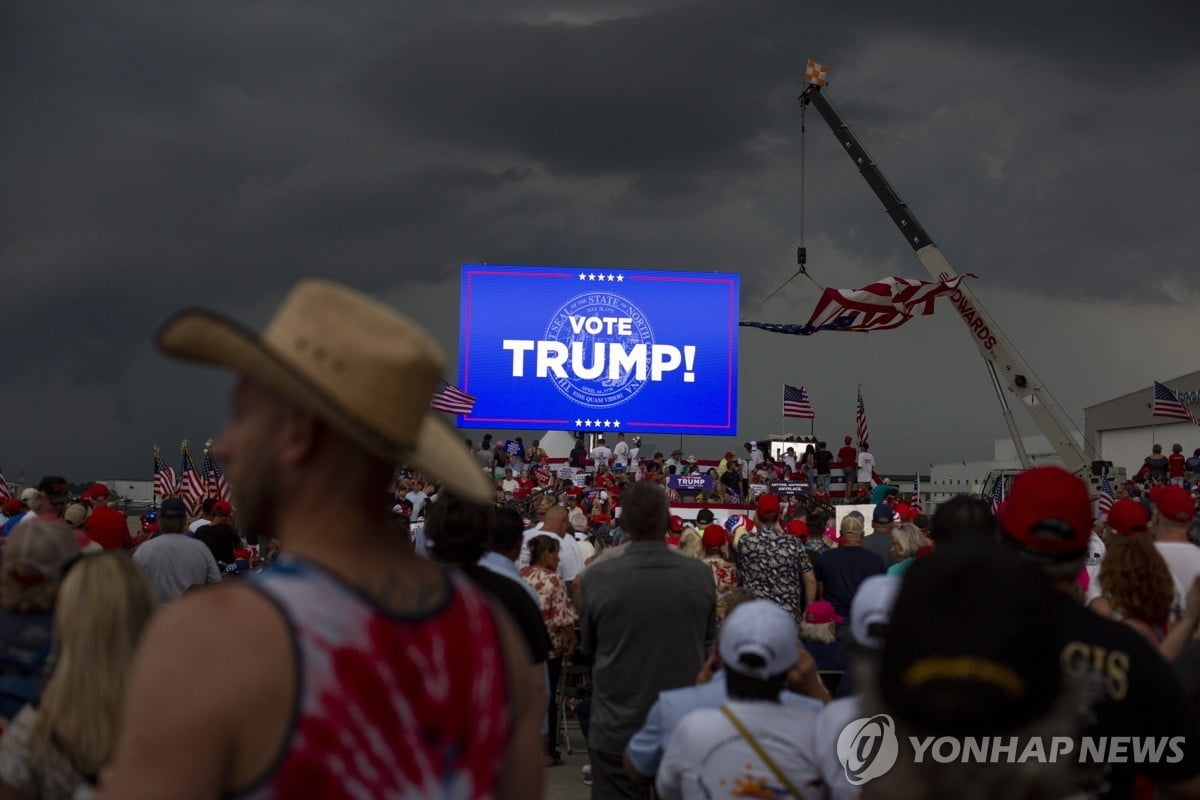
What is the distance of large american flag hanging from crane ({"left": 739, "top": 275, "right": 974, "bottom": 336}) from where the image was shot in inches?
1146

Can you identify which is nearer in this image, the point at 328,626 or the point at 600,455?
the point at 328,626

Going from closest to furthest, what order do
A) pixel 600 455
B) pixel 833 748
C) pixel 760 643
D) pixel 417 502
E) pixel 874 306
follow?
pixel 833 748 → pixel 760 643 → pixel 417 502 → pixel 874 306 → pixel 600 455

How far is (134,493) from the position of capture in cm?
4403

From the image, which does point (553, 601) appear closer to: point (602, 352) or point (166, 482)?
point (166, 482)

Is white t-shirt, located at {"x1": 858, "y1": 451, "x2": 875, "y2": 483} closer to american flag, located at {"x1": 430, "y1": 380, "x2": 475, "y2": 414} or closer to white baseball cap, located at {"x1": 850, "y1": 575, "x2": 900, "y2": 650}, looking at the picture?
american flag, located at {"x1": 430, "y1": 380, "x2": 475, "y2": 414}

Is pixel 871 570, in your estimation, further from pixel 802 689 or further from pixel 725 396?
pixel 725 396

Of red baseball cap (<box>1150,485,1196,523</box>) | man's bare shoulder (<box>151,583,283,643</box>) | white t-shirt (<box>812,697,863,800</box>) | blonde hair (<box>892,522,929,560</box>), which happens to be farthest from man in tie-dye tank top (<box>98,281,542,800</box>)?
blonde hair (<box>892,522,929,560</box>)

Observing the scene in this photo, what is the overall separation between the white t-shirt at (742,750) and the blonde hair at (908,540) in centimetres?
371

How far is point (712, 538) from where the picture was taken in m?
9.38

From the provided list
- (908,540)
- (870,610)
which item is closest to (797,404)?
(908,540)

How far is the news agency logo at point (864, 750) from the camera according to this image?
2871mm

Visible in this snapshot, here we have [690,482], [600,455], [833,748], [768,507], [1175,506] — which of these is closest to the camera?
[833,748]

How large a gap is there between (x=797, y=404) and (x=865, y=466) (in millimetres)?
4349

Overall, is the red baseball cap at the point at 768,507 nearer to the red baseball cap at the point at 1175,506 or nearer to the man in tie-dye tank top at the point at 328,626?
the red baseball cap at the point at 1175,506
